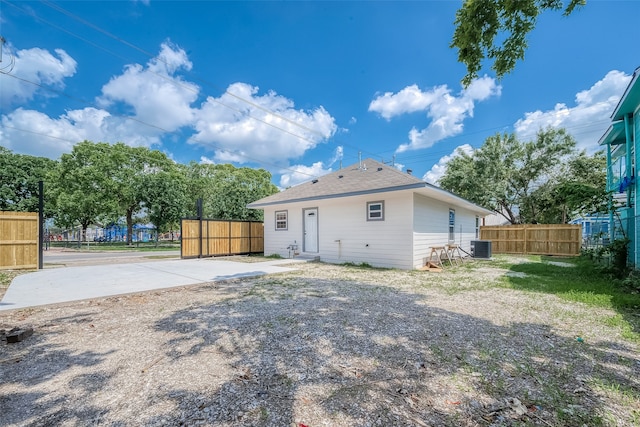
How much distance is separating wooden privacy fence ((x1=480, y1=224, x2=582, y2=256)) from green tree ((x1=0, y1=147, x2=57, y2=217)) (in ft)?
119

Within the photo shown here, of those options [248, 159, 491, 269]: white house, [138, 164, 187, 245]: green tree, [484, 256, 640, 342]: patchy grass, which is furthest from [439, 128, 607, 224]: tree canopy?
[138, 164, 187, 245]: green tree

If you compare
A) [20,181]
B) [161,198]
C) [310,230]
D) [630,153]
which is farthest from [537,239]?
[20,181]

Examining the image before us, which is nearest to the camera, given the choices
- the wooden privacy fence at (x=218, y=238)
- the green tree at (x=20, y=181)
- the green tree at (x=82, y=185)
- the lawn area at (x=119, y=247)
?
the wooden privacy fence at (x=218, y=238)

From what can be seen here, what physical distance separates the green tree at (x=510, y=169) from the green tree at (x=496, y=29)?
693 inches

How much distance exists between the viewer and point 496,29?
4445 millimetres

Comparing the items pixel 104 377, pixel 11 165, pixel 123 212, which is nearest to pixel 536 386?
pixel 104 377

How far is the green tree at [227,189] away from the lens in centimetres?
2002

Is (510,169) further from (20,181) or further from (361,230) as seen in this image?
(20,181)

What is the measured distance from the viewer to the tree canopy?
19531 mm

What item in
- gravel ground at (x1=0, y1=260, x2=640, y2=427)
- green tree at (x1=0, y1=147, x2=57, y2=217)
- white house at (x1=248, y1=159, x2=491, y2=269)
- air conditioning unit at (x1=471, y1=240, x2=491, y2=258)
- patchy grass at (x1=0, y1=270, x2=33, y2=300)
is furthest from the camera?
green tree at (x1=0, y1=147, x2=57, y2=217)

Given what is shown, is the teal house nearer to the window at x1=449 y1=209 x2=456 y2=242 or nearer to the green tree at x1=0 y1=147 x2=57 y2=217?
the window at x1=449 y1=209 x2=456 y2=242

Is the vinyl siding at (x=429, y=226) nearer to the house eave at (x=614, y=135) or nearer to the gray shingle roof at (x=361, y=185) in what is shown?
the gray shingle roof at (x=361, y=185)

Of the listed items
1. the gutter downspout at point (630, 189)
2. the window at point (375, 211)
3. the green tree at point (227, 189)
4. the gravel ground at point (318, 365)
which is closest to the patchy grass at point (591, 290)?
the gravel ground at point (318, 365)

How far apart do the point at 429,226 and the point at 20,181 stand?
36695 mm
